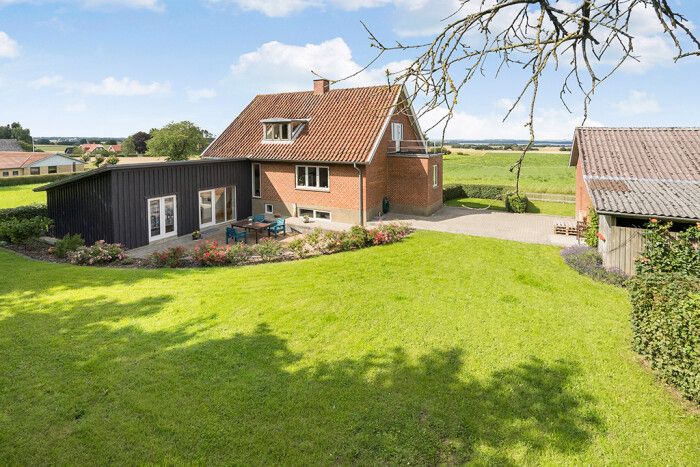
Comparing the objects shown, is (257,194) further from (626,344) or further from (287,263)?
(626,344)

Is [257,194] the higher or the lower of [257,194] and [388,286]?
the higher

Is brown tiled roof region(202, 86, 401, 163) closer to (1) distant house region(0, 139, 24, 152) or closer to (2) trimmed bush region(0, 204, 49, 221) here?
(2) trimmed bush region(0, 204, 49, 221)

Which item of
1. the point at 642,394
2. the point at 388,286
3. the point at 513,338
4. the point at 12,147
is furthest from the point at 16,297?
the point at 12,147

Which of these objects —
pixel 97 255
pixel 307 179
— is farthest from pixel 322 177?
pixel 97 255

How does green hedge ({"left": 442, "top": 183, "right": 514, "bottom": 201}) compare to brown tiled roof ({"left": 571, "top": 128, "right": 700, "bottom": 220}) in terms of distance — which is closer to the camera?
brown tiled roof ({"left": 571, "top": 128, "right": 700, "bottom": 220})

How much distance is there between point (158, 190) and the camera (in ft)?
63.2

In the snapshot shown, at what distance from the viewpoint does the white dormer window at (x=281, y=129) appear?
989 inches

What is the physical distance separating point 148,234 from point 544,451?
58.3 ft

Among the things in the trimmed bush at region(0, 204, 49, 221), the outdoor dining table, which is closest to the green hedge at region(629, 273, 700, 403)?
the outdoor dining table

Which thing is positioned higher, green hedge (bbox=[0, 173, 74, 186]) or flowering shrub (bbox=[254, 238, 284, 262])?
green hedge (bbox=[0, 173, 74, 186])

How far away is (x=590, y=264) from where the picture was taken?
1491 centimetres

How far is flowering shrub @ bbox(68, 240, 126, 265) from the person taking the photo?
15906mm

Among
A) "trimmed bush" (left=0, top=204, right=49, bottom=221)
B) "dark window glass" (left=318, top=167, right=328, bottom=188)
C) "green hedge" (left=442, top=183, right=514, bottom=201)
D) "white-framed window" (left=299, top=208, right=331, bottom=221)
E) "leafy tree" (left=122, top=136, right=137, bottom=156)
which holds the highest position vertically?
"leafy tree" (left=122, top=136, right=137, bottom=156)

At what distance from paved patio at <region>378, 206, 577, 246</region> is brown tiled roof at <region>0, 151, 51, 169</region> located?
64.2 m
